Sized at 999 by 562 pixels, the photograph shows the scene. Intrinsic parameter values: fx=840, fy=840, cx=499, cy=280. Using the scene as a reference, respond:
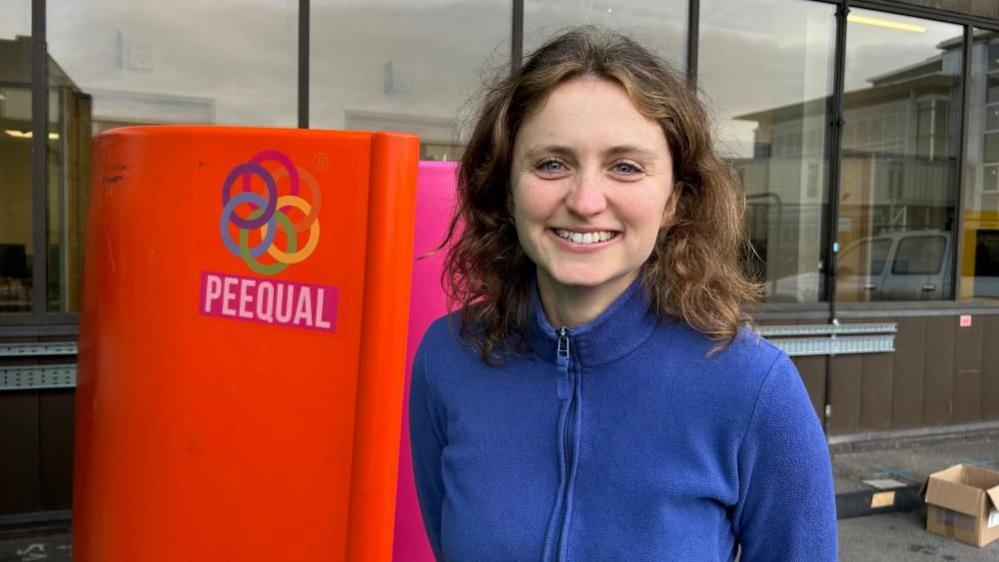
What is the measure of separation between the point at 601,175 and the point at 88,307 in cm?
133

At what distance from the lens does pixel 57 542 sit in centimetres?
444

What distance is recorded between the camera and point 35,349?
442 cm

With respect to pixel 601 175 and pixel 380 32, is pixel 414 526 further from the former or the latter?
pixel 380 32

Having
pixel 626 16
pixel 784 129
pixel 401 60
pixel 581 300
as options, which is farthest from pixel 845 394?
pixel 581 300

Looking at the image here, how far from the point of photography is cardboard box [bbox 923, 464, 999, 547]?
4.81 meters

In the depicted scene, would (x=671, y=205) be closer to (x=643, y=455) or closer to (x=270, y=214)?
(x=643, y=455)

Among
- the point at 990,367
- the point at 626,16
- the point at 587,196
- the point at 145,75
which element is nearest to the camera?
the point at 587,196

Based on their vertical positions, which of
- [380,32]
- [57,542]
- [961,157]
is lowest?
[57,542]

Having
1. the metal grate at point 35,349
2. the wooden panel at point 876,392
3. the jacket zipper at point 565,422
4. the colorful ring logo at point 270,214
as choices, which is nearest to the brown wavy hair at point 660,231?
the jacket zipper at point 565,422

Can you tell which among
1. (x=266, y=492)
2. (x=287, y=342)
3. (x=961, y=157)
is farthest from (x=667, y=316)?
(x=961, y=157)

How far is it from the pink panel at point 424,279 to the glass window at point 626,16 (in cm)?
389

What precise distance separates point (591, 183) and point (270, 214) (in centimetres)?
78

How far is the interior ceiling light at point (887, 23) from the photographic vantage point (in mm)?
6703

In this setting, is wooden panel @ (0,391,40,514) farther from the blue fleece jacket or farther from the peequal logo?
the blue fleece jacket
